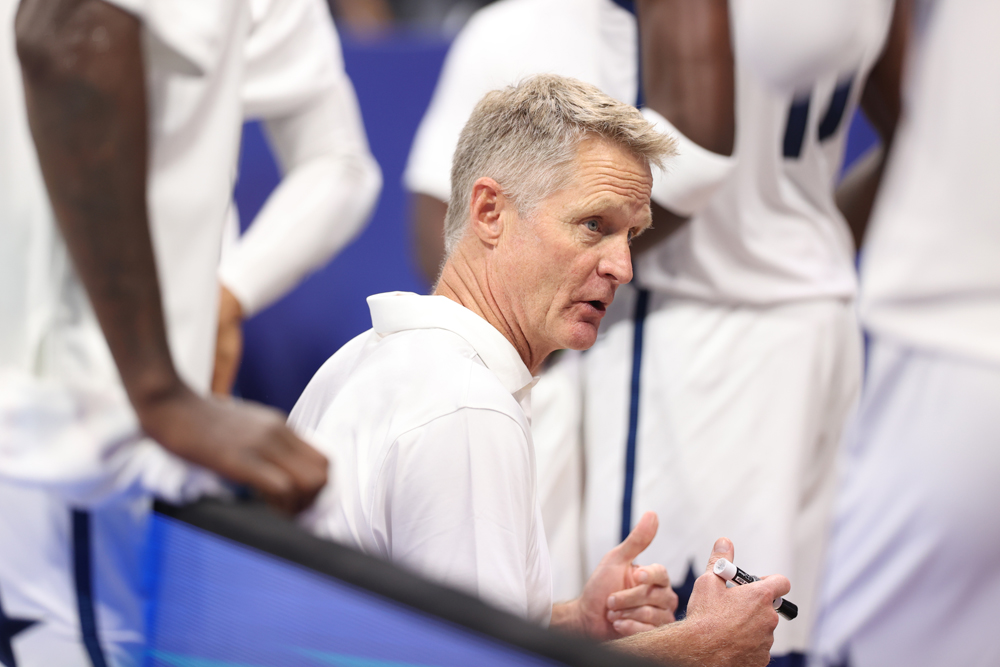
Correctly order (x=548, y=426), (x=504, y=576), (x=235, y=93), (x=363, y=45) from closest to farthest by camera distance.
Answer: (x=504, y=576) < (x=235, y=93) < (x=548, y=426) < (x=363, y=45)

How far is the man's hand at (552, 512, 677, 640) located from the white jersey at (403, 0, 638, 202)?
0.76 ft

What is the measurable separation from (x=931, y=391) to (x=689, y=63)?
376 millimetres

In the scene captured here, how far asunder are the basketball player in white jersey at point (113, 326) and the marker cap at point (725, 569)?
203 mm

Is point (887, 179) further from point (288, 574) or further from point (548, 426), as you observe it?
point (288, 574)

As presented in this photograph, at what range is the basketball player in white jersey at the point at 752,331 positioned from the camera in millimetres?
667

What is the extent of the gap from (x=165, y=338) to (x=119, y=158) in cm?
10

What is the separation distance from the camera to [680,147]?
60 cm

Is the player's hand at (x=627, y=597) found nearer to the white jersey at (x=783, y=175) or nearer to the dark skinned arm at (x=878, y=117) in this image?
the white jersey at (x=783, y=175)

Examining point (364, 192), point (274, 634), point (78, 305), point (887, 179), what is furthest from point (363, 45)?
point (274, 634)

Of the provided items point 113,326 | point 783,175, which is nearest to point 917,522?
point 783,175

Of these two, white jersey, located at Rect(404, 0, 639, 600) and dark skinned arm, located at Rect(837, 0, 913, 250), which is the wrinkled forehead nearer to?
white jersey, located at Rect(404, 0, 639, 600)

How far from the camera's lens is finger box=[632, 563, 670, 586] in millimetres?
542

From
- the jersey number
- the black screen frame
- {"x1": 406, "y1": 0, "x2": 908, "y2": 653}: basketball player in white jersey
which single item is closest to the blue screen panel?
the black screen frame

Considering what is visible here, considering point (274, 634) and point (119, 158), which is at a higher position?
point (119, 158)
